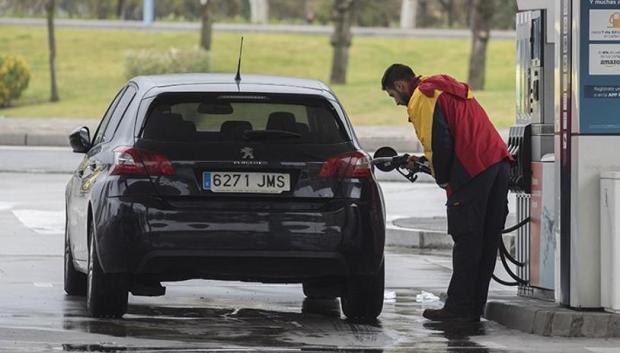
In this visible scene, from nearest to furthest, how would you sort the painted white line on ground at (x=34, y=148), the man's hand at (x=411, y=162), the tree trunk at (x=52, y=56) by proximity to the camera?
the man's hand at (x=411, y=162)
the painted white line on ground at (x=34, y=148)
the tree trunk at (x=52, y=56)

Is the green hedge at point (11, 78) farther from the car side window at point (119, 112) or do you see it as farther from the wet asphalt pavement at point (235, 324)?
the car side window at point (119, 112)

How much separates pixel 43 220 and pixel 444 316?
8.02 metres

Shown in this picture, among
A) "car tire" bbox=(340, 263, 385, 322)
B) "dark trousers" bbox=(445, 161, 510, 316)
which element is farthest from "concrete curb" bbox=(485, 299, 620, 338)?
"car tire" bbox=(340, 263, 385, 322)

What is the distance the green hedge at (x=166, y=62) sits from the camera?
44.9 meters

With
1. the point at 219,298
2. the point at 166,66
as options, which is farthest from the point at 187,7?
the point at 219,298

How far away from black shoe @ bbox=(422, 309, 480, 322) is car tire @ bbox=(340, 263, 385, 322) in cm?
32

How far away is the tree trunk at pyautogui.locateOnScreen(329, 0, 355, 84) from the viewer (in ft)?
152

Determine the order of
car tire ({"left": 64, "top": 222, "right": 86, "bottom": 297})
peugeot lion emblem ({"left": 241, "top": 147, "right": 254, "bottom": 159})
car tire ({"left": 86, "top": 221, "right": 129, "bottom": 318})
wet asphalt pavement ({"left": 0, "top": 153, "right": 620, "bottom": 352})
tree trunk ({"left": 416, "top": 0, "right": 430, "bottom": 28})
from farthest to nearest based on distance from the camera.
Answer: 1. tree trunk ({"left": 416, "top": 0, "right": 430, "bottom": 28})
2. car tire ({"left": 64, "top": 222, "right": 86, "bottom": 297})
3. car tire ({"left": 86, "top": 221, "right": 129, "bottom": 318})
4. peugeot lion emblem ({"left": 241, "top": 147, "right": 254, "bottom": 159})
5. wet asphalt pavement ({"left": 0, "top": 153, "right": 620, "bottom": 352})

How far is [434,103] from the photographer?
32.7 feet

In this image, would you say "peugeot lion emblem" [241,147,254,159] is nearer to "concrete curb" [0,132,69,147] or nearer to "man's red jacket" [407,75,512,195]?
"man's red jacket" [407,75,512,195]

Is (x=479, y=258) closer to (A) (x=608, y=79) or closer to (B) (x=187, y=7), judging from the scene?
(A) (x=608, y=79)

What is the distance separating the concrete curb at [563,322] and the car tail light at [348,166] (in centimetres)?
125

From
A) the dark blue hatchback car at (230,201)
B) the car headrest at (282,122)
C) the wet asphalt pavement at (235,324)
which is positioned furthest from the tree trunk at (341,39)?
the dark blue hatchback car at (230,201)

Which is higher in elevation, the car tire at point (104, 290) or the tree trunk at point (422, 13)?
the tree trunk at point (422, 13)
